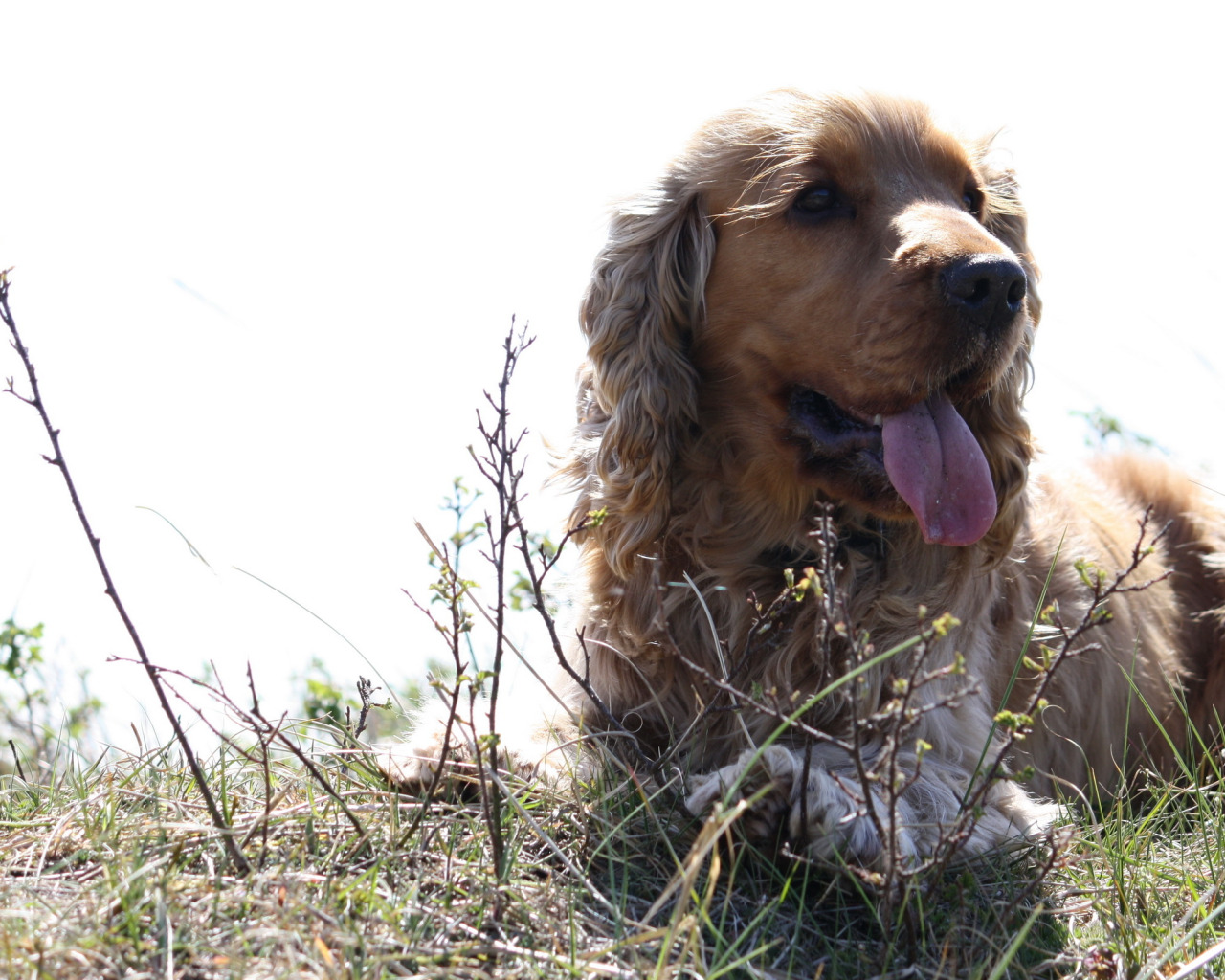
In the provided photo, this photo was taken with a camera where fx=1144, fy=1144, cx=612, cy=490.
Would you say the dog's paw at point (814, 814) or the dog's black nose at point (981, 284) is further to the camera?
the dog's black nose at point (981, 284)

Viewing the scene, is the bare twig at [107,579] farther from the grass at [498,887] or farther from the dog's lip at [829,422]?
the dog's lip at [829,422]

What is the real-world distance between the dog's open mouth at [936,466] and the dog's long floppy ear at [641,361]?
0.50m

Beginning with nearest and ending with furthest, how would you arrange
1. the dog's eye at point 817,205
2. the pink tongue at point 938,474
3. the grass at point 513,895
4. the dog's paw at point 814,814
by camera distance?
1. the grass at point 513,895
2. the dog's paw at point 814,814
3. the pink tongue at point 938,474
4. the dog's eye at point 817,205

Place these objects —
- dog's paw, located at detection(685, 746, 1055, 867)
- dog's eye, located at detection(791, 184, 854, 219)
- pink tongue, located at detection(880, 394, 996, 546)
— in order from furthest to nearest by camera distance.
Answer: dog's eye, located at detection(791, 184, 854, 219) < pink tongue, located at detection(880, 394, 996, 546) < dog's paw, located at detection(685, 746, 1055, 867)

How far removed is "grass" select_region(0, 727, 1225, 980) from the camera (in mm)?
1650

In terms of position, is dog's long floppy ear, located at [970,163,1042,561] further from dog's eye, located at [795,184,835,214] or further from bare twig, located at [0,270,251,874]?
bare twig, located at [0,270,251,874]


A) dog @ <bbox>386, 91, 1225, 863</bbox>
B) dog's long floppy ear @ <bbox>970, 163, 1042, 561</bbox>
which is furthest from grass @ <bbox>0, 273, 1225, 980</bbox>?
dog's long floppy ear @ <bbox>970, 163, 1042, 561</bbox>

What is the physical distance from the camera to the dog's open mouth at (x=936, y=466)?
8.29ft

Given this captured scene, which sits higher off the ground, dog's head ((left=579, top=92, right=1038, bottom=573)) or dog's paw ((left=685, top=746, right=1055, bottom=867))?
dog's head ((left=579, top=92, right=1038, bottom=573))

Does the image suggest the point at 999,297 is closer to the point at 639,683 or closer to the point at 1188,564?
the point at 639,683

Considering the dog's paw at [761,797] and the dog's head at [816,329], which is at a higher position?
the dog's head at [816,329]

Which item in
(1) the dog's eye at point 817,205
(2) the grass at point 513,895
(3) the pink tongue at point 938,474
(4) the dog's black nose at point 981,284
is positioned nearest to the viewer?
(2) the grass at point 513,895

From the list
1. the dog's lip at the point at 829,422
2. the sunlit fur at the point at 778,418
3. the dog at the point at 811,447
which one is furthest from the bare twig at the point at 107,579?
the dog's lip at the point at 829,422

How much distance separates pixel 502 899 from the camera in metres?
1.84
